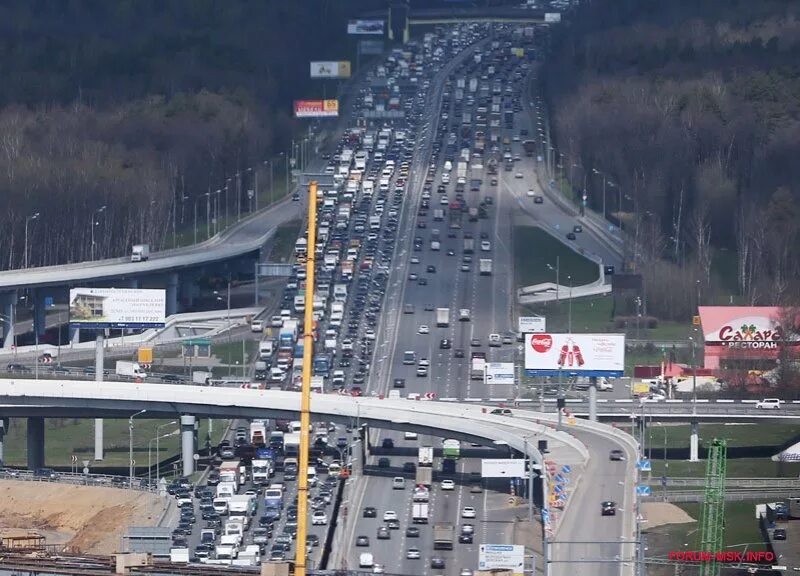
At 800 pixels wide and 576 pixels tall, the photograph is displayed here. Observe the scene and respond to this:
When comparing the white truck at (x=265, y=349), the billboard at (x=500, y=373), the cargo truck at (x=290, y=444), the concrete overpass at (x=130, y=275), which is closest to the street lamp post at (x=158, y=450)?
A: the cargo truck at (x=290, y=444)

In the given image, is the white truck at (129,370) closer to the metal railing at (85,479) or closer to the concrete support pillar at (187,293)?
the metal railing at (85,479)

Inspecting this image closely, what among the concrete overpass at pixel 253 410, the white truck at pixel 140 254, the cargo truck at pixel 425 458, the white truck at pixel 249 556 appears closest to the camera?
the white truck at pixel 249 556

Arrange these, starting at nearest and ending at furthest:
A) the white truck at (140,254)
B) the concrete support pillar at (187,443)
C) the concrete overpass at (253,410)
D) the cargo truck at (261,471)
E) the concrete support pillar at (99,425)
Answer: the cargo truck at (261,471) < the concrete overpass at (253,410) < the concrete support pillar at (187,443) < the concrete support pillar at (99,425) < the white truck at (140,254)

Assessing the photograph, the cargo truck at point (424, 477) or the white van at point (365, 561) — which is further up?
the cargo truck at point (424, 477)

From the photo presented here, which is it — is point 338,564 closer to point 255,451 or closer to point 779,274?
point 255,451

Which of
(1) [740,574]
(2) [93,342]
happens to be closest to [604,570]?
(1) [740,574]

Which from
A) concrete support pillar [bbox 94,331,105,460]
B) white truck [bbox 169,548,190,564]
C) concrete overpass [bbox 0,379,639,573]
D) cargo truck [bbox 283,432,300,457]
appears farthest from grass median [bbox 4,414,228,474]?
white truck [bbox 169,548,190,564]

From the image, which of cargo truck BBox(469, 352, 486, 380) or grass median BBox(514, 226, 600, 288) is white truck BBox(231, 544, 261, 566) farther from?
grass median BBox(514, 226, 600, 288)

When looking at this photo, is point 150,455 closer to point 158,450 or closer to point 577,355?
point 158,450
